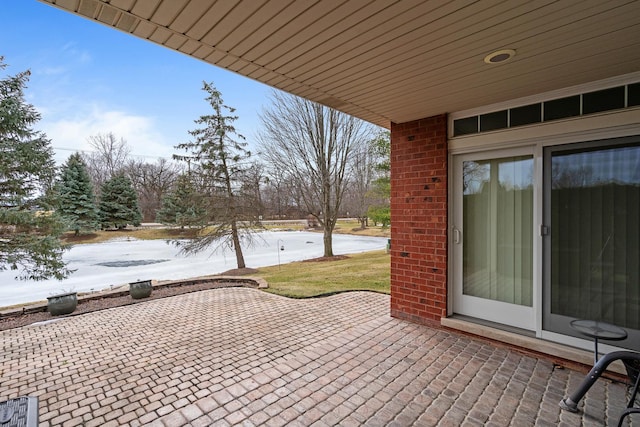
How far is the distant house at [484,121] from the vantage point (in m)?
1.76

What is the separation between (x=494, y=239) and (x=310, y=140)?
873 cm

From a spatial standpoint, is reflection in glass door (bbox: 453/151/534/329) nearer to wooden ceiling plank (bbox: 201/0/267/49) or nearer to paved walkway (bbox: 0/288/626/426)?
paved walkway (bbox: 0/288/626/426)

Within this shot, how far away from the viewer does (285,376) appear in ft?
8.82

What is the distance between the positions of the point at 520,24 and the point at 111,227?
90.3ft

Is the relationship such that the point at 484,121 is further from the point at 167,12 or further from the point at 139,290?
the point at 139,290

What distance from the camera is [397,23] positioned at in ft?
5.86

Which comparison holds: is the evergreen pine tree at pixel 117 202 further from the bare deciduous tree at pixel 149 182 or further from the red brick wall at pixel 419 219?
the red brick wall at pixel 419 219

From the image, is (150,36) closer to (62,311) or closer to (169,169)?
(62,311)

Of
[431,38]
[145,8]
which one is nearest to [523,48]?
[431,38]

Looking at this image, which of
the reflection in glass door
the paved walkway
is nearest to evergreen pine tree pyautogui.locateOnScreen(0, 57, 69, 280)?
the paved walkway

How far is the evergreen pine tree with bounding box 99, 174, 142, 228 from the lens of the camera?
73.3 feet

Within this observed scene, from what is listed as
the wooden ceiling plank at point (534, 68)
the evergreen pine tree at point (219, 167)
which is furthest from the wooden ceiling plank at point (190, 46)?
the evergreen pine tree at point (219, 167)

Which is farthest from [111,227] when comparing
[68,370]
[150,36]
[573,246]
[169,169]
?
[573,246]

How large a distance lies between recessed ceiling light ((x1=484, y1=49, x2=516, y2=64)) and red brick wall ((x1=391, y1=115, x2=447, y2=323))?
1372 mm
